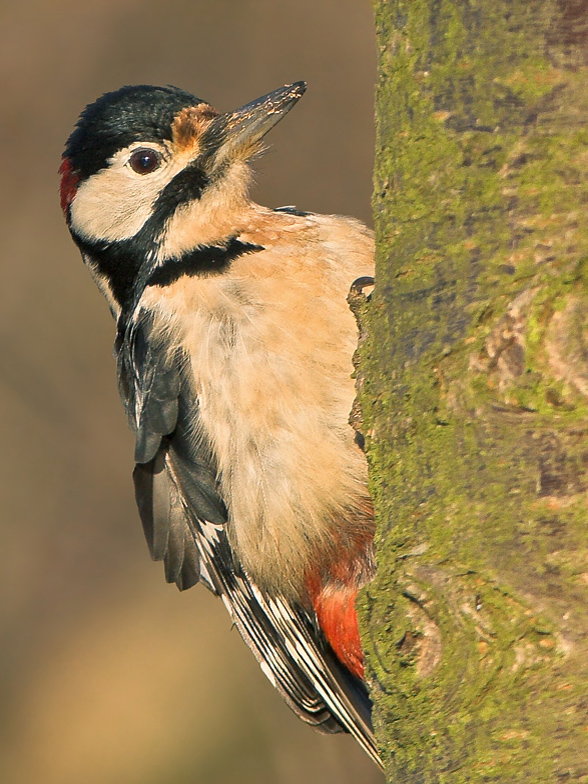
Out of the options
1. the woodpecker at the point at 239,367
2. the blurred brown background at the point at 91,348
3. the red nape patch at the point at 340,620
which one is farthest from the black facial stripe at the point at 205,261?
the blurred brown background at the point at 91,348

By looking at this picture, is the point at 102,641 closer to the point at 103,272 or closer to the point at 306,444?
the point at 103,272

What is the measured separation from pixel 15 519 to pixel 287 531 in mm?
4027

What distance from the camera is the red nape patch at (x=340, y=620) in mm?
3203

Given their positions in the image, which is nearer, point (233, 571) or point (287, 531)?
point (287, 531)

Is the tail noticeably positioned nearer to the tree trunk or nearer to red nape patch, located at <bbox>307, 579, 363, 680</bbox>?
red nape patch, located at <bbox>307, 579, 363, 680</bbox>

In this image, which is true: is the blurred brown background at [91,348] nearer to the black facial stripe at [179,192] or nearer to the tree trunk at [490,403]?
the black facial stripe at [179,192]

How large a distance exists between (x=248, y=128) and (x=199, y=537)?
52.8 inches

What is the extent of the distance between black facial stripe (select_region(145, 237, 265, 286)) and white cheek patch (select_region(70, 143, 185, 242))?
284mm

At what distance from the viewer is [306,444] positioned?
2814mm

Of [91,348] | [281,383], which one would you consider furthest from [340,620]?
[91,348]

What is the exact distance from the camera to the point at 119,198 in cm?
338

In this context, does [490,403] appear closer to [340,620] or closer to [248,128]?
[340,620]

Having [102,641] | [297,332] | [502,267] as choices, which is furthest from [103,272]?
[102,641]

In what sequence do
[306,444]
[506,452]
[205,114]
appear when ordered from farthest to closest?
[205,114]
[306,444]
[506,452]
